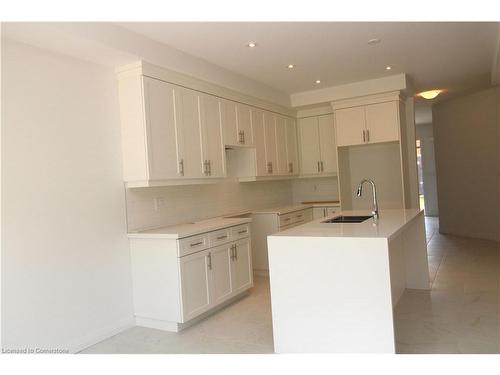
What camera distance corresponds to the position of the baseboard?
316cm

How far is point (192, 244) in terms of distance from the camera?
3.62 meters

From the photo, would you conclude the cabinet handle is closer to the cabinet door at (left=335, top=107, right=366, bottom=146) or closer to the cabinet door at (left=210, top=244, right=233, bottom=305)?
the cabinet door at (left=210, top=244, right=233, bottom=305)

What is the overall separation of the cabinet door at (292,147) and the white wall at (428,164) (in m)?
5.86

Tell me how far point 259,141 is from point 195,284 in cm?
243

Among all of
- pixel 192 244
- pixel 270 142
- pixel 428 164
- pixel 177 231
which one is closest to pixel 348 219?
pixel 192 244

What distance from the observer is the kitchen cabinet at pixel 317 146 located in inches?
251

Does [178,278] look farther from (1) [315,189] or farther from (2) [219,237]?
(1) [315,189]

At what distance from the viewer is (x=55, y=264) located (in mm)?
3059

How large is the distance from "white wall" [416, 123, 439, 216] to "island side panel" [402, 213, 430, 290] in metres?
7.21

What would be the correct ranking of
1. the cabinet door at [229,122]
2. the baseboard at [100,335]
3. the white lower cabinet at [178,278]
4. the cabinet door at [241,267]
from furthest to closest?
the cabinet door at [229,122] < the cabinet door at [241,267] < the white lower cabinet at [178,278] < the baseboard at [100,335]

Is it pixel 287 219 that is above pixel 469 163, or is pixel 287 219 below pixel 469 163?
below

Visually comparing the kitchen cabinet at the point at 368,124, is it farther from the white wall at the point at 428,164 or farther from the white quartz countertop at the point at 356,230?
the white wall at the point at 428,164

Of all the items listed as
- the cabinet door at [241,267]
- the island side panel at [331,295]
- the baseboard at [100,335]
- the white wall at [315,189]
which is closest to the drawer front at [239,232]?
the cabinet door at [241,267]
